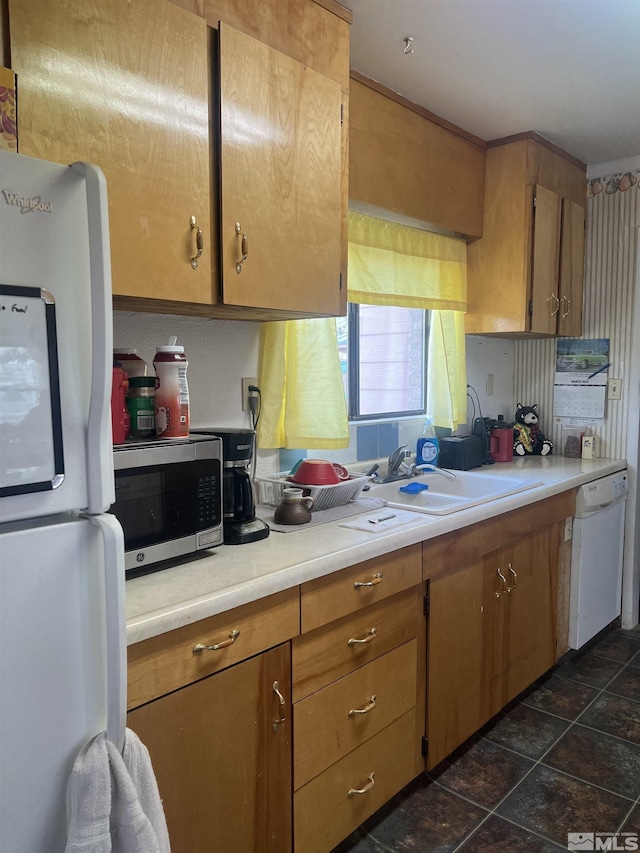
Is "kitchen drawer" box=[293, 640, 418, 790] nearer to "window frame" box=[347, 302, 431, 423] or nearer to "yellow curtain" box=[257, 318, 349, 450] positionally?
"yellow curtain" box=[257, 318, 349, 450]

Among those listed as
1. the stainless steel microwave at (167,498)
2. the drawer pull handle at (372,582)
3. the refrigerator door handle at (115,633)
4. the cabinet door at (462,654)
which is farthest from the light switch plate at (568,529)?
the refrigerator door handle at (115,633)

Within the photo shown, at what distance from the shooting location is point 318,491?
6.27ft

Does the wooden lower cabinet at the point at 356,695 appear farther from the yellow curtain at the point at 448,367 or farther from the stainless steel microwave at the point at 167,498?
the yellow curtain at the point at 448,367

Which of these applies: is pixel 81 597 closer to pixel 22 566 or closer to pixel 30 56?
pixel 22 566

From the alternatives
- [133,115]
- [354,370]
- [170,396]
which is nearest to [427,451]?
[354,370]

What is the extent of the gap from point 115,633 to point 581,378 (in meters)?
2.93

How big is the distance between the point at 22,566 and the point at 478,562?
1.61 metres

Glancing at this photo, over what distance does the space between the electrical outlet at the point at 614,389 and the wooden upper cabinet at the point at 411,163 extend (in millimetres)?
1100

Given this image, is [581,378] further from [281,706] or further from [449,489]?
[281,706]

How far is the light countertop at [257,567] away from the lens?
118cm

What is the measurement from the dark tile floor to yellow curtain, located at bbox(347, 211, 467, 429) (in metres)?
1.29

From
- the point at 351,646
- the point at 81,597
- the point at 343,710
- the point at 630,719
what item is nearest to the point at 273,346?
the point at 351,646

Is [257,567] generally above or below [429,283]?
below

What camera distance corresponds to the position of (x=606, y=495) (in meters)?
2.85
